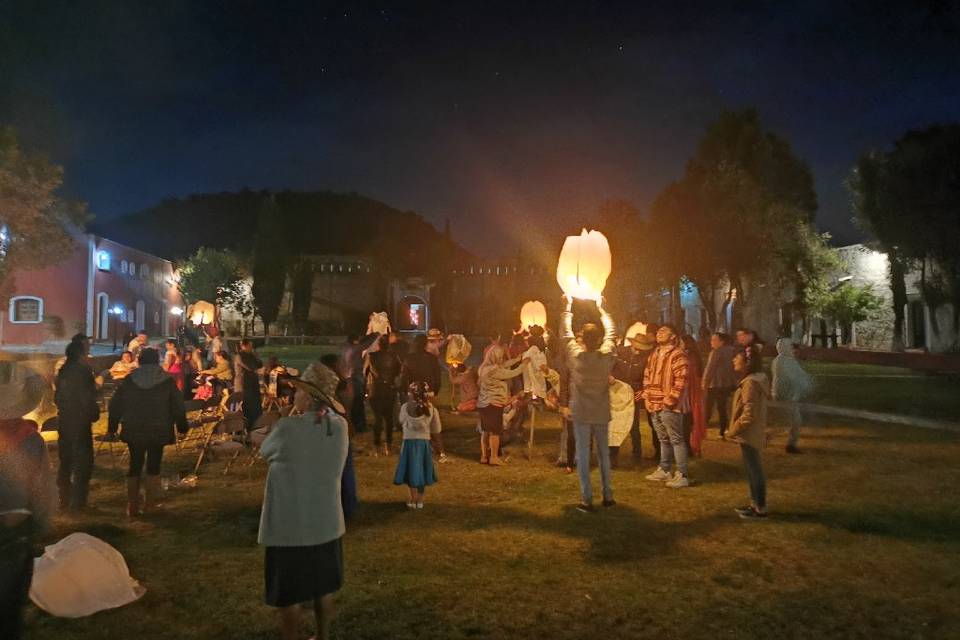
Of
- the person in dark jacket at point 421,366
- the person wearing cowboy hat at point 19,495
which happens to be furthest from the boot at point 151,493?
the person wearing cowboy hat at point 19,495

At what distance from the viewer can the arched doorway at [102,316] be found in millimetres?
38562

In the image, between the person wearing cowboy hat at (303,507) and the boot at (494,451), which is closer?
the person wearing cowboy hat at (303,507)

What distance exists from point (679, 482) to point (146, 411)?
584cm

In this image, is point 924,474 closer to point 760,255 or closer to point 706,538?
point 706,538

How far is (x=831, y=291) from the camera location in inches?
1316

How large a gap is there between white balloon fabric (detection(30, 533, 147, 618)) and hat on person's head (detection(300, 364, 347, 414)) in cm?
213

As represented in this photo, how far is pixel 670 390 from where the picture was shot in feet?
25.2

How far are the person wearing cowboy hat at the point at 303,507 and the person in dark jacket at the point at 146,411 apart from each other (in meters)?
3.47

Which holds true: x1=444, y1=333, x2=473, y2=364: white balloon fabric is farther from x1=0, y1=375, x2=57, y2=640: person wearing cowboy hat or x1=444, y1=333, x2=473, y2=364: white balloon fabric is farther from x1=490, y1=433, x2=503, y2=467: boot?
x1=0, y1=375, x2=57, y2=640: person wearing cowboy hat

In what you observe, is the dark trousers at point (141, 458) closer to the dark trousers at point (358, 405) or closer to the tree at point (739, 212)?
the dark trousers at point (358, 405)

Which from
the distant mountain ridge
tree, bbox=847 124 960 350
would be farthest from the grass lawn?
the distant mountain ridge

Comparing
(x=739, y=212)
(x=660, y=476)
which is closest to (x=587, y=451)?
(x=660, y=476)


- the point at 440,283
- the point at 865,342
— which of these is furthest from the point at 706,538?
the point at 440,283

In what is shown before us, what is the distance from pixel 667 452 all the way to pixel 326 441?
223 inches
